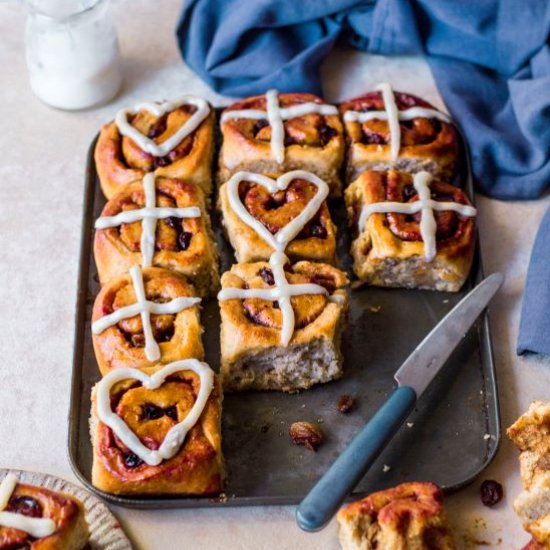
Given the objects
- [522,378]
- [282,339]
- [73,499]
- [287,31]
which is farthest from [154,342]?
[287,31]

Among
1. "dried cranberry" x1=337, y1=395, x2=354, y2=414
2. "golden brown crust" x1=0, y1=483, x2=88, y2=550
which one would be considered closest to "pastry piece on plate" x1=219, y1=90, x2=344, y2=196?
"dried cranberry" x1=337, y1=395, x2=354, y2=414

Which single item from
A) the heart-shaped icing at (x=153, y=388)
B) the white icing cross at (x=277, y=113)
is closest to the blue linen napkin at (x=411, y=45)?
the white icing cross at (x=277, y=113)

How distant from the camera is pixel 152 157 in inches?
154

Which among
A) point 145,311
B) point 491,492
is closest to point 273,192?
point 145,311

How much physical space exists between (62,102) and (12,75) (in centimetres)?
36

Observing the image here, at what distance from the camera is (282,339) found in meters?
3.39

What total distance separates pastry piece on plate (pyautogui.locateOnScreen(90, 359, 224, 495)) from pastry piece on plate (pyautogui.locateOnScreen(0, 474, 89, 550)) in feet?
0.66

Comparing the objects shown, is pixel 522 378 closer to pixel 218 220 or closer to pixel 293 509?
pixel 293 509

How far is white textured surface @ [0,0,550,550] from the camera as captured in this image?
3215mm

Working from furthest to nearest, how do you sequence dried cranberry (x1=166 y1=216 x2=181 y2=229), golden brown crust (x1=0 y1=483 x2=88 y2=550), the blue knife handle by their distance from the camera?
dried cranberry (x1=166 y1=216 x2=181 y2=229), the blue knife handle, golden brown crust (x1=0 y1=483 x2=88 y2=550)

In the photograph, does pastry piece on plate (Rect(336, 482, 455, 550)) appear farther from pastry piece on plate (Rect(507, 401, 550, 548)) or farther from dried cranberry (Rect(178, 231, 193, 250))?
dried cranberry (Rect(178, 231, 193, 250))

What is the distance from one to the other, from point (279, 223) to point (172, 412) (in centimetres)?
84

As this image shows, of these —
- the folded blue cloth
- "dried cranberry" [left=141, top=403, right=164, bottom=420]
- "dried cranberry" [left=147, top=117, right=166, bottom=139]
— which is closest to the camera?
"dried cranberry" [left=141, top=403, right=164, bottom=420]

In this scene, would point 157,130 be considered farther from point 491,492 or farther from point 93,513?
point 491,492
